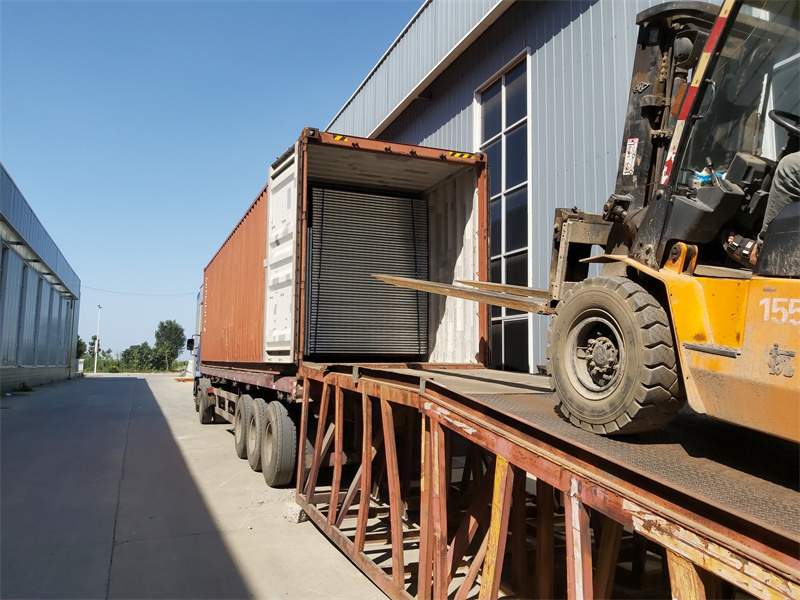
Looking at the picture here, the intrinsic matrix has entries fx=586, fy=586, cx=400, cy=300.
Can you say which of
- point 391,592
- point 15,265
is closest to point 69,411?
point 15,265

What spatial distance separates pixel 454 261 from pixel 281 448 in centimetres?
317

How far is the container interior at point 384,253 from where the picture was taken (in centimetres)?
729

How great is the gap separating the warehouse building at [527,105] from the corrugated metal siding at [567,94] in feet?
0.05

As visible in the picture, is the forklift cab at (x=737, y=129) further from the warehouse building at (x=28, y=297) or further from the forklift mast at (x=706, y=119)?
the warehouse building at (x=28, y=297)

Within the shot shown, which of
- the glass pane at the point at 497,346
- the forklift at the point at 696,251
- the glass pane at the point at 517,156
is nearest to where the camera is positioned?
the forklift at the point at 696,251

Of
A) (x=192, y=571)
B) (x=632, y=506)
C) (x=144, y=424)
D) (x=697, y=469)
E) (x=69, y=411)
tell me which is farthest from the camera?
(x=69, y=411)

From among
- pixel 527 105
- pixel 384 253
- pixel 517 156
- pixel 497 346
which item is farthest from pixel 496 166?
pixel 497 346

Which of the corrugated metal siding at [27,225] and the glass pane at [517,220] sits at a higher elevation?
the corrugated metal siding at [27,225]

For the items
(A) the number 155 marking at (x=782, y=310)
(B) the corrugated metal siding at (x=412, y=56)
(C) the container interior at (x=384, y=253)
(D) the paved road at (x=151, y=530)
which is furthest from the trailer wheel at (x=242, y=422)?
(A) the number 155 marking at (x=782, y=310)

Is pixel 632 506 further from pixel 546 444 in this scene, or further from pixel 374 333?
pixel 374 333

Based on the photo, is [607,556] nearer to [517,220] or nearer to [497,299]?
[497,299]

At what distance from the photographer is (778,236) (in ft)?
7.36

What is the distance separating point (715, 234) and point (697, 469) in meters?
1.06

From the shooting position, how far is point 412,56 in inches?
468
